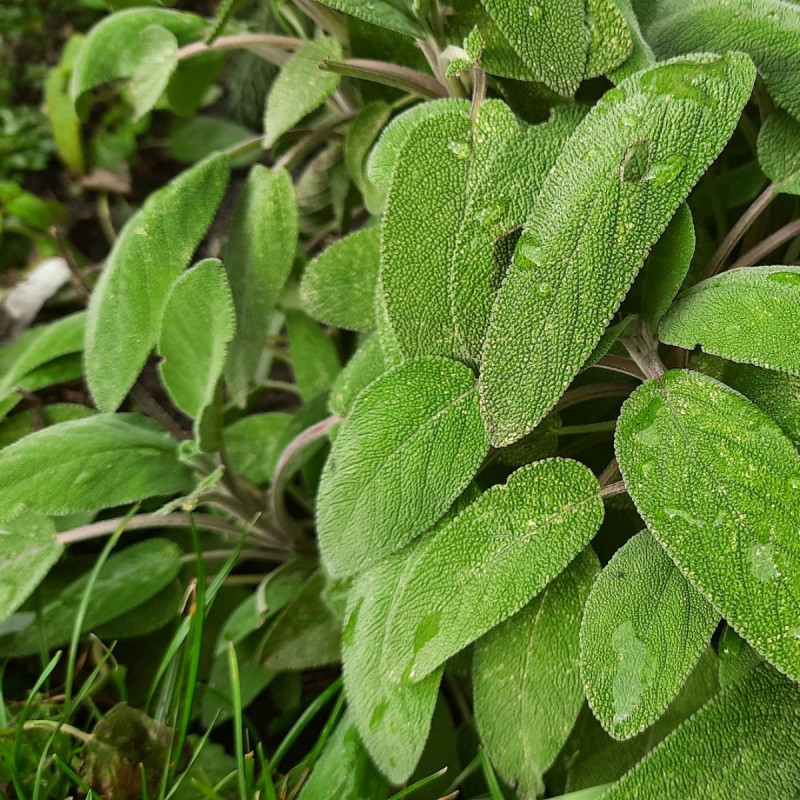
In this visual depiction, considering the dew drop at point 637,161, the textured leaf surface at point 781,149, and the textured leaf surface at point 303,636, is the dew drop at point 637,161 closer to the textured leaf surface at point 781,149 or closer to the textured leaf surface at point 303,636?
the textured leaf surface at point 781,149

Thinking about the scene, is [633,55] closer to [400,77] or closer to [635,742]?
[400,77]

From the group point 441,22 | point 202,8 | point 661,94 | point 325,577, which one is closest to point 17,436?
point 325,577

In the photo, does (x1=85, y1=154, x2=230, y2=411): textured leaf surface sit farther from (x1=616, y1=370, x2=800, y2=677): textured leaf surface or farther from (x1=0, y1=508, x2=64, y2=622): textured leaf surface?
(x1=616, y1=370, x2=800, y2=677): textured leaf surface

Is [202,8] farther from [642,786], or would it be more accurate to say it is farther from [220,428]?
[642,786]

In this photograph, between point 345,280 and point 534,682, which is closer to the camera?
point 534,682

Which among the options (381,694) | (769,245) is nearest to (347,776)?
(381,694)

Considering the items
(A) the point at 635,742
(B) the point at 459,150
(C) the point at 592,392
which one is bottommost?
(A) the point at 635,742

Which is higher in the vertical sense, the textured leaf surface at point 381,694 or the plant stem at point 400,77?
the plant stem at point 400,77

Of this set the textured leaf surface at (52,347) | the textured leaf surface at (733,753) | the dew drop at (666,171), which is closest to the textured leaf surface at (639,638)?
the textured leaf surface at (733,753)
